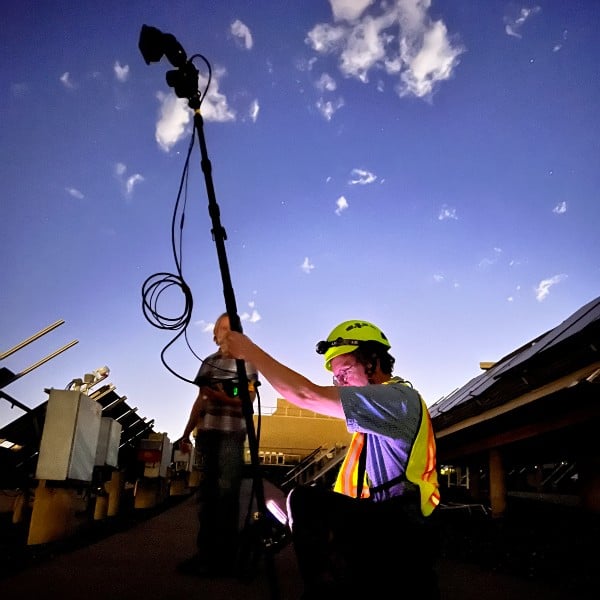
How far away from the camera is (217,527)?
12.3 feet

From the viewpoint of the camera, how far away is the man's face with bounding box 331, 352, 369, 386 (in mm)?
2395

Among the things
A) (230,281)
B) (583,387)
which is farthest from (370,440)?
(583,387)

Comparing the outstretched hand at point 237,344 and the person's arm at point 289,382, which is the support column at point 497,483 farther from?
the outstretched hand at point 237,344

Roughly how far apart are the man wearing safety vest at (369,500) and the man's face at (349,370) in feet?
0.90

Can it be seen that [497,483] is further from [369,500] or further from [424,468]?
[369,500]

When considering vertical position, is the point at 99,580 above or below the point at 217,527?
below

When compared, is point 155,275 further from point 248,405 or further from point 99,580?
point 99,580

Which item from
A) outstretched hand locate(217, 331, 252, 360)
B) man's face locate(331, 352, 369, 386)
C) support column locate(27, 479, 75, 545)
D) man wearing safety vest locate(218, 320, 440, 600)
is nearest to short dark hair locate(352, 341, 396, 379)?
man's face locate(331, 352, 369, 386)

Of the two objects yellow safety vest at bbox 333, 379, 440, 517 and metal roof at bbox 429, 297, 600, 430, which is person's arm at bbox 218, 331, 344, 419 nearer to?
yellow safety vest at bbox 333, 379, 440, 517

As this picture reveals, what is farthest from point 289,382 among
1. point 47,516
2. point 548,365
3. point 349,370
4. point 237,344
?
point 47,516

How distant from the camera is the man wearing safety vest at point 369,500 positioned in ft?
5.43

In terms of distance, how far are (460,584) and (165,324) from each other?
4.24 m

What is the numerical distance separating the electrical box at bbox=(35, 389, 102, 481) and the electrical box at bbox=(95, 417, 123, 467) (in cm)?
91

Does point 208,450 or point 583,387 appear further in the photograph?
point 208,450
